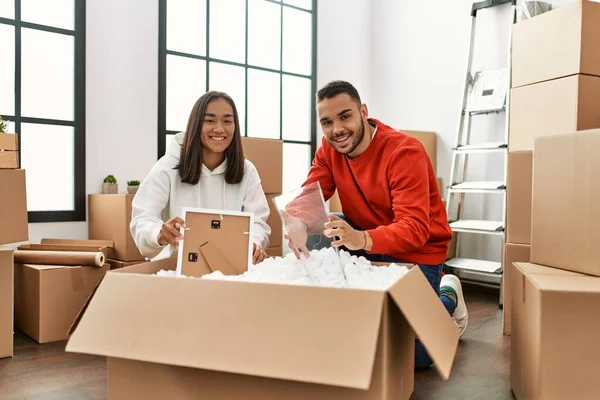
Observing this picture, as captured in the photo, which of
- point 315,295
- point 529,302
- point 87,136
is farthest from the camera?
point 87,136

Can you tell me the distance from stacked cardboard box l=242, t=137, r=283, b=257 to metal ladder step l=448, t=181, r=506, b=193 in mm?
1204

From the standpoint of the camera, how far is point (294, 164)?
4348 mm

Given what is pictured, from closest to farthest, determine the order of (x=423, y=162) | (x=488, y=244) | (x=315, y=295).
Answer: (x=315, y=295)
(x=423, y=162)
(x=488, y=244)

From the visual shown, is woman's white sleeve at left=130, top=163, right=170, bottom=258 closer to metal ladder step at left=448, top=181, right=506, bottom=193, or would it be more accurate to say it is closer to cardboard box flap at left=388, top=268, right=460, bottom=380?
cardboard box flap at left=388, top=268, right=460, bottom=380

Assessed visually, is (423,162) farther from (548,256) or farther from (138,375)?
(138,375)

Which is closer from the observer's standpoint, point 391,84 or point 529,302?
point 529,302

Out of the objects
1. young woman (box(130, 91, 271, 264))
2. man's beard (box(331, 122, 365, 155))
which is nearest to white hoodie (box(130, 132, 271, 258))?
young woman (box(130, 91, 271, 264))

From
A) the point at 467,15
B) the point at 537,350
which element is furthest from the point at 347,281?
the point at 467,15

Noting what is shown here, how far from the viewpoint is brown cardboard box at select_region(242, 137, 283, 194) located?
326cm

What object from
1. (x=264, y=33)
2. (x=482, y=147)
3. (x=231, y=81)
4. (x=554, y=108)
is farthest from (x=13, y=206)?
(x=482, y=147)

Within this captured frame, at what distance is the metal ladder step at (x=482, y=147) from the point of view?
343cm

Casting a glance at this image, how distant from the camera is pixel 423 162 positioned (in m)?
1.82

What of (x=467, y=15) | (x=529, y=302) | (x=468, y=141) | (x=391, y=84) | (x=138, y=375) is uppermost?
(x=467, y=15)

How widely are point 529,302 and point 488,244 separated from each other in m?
2.39
